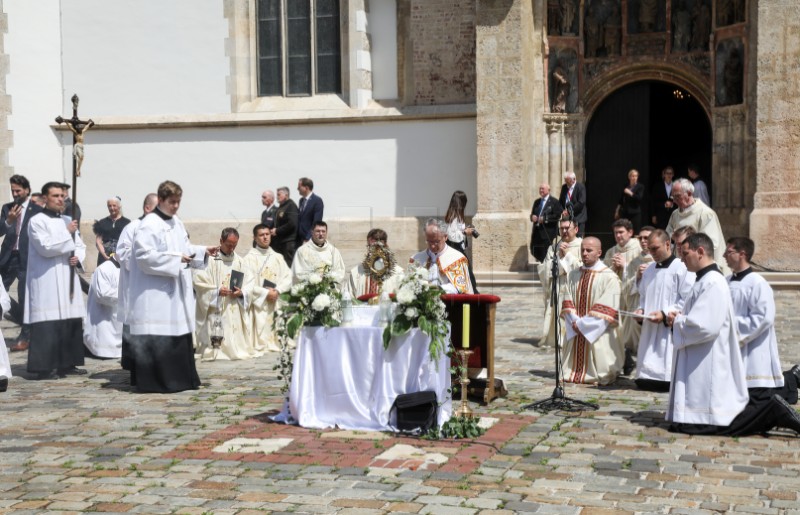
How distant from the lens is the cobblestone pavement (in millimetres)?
6266

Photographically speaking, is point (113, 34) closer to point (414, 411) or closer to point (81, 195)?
point (81, 195)

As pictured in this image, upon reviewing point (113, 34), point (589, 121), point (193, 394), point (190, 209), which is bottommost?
point (193, 394)

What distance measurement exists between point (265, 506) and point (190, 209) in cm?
1505

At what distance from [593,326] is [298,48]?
11897 mm

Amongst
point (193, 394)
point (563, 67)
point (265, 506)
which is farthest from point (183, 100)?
point (265, 506)

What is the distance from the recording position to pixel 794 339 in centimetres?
1237

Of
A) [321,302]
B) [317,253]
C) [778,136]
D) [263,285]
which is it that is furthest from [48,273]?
[778,136]

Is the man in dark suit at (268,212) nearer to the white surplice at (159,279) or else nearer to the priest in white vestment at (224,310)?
the priest in white vestment at (224,310)

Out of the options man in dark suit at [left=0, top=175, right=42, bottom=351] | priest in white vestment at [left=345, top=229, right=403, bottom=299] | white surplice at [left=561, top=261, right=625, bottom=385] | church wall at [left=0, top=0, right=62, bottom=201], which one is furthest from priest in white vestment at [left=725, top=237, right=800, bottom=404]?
church wall at [left=0, top=0, right=62, bottom=201]

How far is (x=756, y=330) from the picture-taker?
8.32 meters

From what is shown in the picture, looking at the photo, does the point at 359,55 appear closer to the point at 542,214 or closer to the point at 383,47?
the point at 383,47

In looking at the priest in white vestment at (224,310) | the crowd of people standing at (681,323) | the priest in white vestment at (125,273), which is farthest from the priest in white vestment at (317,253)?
the priest in white vestment at (125,273)

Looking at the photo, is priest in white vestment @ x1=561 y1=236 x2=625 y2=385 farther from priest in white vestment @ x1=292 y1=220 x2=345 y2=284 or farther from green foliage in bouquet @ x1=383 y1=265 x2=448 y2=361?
priest in white vestment @ x1=292 y1=220 x2=345 y2=284

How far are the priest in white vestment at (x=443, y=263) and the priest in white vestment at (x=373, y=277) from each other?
30 centimetres
